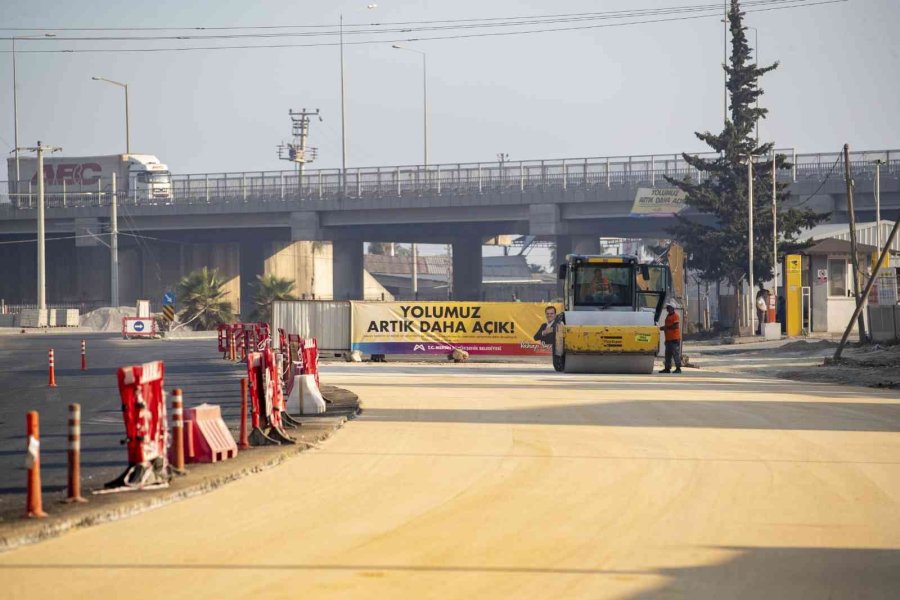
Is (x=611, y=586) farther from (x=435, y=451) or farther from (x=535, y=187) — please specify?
(x=535, y=187)

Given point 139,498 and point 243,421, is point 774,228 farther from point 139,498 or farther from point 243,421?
point 139,498

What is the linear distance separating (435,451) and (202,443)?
2.92 m

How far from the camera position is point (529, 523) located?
1049 centimetres

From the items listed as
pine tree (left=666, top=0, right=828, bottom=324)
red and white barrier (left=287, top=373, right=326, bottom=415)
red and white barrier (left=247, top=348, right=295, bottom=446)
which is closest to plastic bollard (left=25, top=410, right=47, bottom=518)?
red and white barrier (left=247, top=348, right=295, bottom=446)

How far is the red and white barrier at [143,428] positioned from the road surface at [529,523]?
0.71 metres

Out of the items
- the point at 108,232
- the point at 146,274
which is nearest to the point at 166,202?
the point at 108,232

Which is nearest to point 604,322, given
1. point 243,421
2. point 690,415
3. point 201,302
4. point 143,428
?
point 690,415

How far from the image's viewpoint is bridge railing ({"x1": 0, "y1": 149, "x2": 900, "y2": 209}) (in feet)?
229

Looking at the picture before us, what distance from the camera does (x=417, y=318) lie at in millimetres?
46625

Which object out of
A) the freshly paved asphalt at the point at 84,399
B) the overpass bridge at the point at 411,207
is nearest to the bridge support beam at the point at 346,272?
the overpass bridge at the point at 411,207

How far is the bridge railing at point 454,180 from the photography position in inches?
2744

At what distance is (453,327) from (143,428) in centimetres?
Result: 3493

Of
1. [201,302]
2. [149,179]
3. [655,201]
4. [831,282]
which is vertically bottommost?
[201,302]

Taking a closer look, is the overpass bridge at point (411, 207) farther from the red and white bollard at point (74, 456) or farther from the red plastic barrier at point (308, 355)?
the red and white bollard at point (74, 456)
